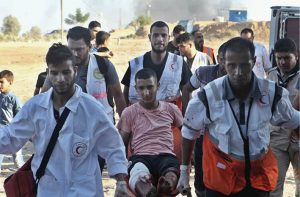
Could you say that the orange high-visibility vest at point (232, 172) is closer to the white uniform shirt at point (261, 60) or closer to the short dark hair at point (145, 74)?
the short dark hair at point (145, 74)

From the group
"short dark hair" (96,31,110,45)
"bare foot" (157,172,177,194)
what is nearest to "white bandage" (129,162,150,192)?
"bare foot" (157,172,177,194)

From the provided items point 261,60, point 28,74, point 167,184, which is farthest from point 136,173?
point 28,74

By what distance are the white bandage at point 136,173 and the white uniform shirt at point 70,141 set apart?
82 cm

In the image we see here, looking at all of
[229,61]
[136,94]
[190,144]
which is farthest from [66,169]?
[136,94]

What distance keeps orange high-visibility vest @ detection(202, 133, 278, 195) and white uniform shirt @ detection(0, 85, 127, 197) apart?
23.1 inches

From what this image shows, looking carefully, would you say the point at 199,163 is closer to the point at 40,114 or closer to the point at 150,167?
the point at 150,167

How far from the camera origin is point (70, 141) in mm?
3711

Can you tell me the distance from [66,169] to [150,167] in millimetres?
1417

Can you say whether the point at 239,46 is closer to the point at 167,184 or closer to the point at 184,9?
the point at 167,184

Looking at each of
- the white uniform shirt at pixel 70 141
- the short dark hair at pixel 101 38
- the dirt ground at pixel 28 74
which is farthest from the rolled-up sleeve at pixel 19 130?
the short dark hair at pixel 101 38

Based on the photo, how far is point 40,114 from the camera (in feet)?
12.4

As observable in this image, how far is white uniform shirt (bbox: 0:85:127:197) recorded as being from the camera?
3.73 m

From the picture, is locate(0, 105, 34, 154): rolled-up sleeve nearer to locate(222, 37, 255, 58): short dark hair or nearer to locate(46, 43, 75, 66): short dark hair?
locate(46, 43, 75, 66): short dark hair

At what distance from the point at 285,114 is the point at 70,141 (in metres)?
1.42
